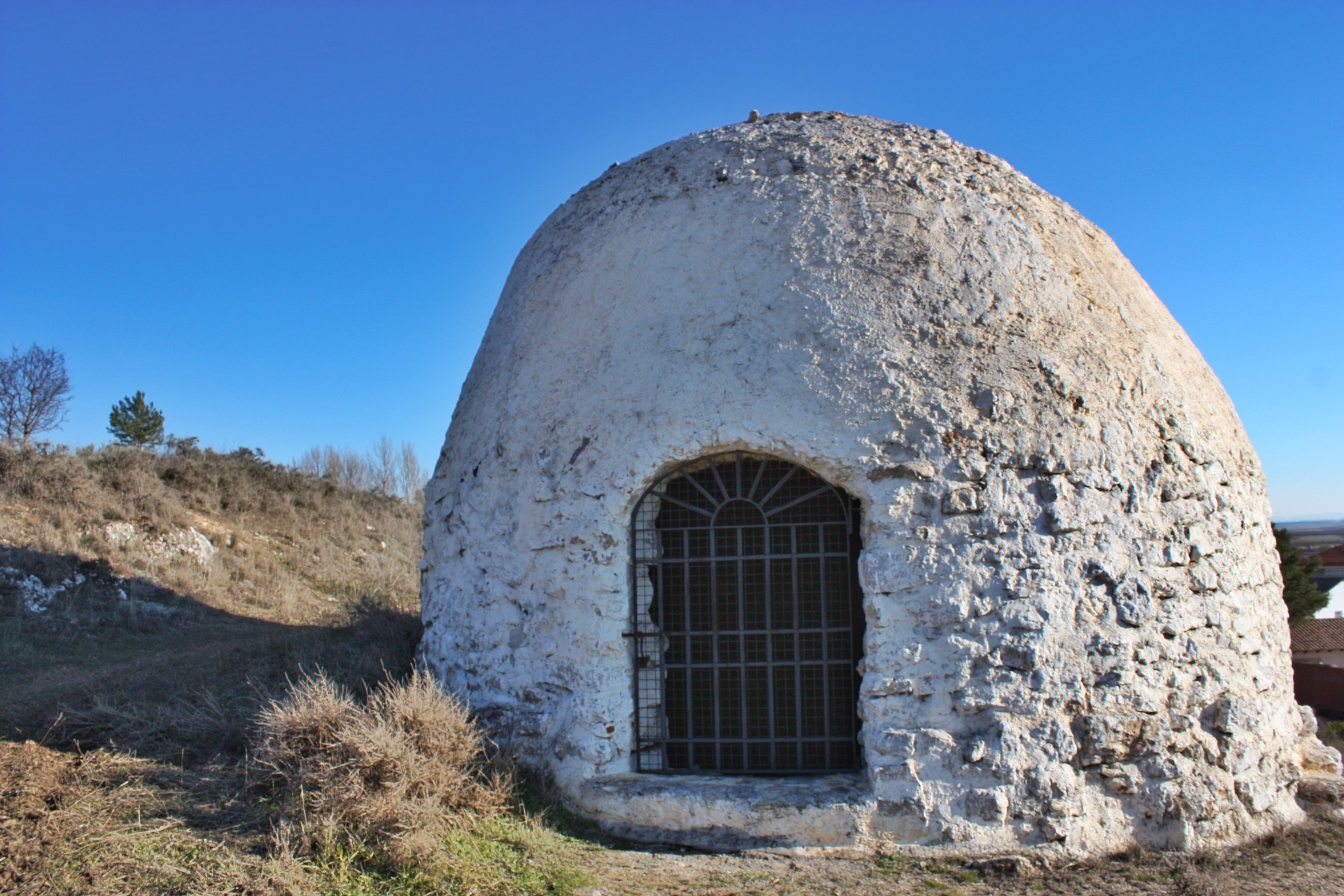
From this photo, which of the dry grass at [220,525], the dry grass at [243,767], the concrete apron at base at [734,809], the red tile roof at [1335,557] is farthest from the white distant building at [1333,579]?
the dry grass at [243,767]

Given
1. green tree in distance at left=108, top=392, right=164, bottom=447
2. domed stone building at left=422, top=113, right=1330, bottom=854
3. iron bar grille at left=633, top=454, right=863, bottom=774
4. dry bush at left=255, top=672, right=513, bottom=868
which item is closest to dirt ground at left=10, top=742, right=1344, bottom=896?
domed stone building at left=422, top=113, right=1330, bottom=854

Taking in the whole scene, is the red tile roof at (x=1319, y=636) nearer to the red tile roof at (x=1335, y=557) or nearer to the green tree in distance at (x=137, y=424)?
the red tile roof at (x=1335, y=557)

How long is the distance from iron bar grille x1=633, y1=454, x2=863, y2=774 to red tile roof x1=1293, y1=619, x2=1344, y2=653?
11.8 metres

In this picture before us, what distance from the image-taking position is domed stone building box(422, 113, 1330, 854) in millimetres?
4184

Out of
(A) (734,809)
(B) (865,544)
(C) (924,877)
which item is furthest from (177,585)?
(C) (924,877)

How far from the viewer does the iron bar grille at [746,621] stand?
456cm

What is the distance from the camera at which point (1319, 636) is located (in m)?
13.0

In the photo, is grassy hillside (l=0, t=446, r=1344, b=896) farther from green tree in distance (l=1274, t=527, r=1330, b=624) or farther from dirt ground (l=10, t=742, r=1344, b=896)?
green tree in distance (l=1274, t=527, r=1330, b=624)

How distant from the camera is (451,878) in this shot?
368 cm

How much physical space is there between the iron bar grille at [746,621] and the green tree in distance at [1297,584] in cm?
1284

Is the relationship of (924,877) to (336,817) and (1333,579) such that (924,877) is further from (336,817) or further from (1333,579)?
(1333,579)

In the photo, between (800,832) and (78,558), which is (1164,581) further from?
(78,558)

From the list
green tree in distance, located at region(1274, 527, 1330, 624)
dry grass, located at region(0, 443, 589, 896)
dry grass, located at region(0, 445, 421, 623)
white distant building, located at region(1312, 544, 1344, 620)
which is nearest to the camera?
dry grass, located at region(0, 443, 589, 896)

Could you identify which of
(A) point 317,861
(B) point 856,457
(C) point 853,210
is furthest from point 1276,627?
(A) point 317,861
